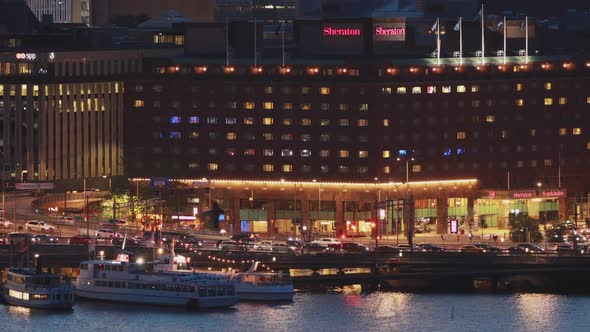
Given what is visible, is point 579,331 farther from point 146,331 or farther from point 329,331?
point 146,331

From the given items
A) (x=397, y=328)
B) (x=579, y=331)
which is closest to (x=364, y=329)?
(x=397, y=328)

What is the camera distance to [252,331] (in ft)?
650

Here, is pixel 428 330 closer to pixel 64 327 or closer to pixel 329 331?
pixel 329 331

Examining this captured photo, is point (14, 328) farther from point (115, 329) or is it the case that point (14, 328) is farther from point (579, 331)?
point (579, 331)

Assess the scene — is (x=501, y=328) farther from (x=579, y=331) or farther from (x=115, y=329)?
(x=115, y=329)

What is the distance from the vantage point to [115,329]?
198 m

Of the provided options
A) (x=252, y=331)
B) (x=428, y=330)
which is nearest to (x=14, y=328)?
(x=252, y=331)

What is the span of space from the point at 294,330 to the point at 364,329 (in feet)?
16.5

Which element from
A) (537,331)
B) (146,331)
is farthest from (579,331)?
(146,331)

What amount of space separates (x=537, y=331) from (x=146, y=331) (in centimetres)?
2758

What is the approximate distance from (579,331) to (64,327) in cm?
3650

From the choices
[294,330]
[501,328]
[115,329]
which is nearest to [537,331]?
[501,328]

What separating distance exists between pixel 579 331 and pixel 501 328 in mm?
5526

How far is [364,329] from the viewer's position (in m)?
199
